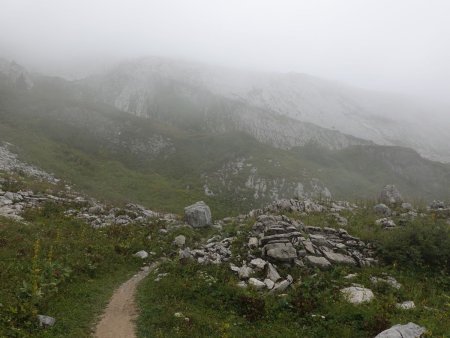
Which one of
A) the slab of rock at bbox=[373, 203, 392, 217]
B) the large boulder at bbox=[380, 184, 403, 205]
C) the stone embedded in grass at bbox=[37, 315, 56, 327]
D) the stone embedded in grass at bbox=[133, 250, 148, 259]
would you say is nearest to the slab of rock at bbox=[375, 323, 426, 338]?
the stone embedded in grass at bbox=[37, 315, 56, 327]

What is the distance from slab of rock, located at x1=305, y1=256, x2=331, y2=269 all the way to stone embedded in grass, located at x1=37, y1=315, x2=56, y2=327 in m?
12.7

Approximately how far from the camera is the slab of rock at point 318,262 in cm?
1930

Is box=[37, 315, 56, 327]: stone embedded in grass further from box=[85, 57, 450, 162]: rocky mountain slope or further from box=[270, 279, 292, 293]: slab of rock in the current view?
box=[85, 57, 450, 162]: rocky mountain slope

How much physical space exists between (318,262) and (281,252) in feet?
6.82

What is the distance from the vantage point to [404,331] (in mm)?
12055

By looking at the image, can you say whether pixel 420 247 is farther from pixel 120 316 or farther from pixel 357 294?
pixel 120 316

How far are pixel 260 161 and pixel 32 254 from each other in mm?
73750

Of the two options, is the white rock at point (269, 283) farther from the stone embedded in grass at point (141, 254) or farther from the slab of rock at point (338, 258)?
the stone embedded in grass at point (141, 254)

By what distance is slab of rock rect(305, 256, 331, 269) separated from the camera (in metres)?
19.3

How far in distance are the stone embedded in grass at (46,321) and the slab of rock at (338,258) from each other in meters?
14.1

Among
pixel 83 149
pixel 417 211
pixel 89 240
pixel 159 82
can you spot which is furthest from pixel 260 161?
pixel 159 82

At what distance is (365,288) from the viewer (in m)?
17.0

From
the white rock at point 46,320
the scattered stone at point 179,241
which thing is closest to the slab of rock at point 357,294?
the white rock at point 46,320

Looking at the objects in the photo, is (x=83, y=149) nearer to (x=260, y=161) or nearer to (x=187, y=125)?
(x=260, y=161)
